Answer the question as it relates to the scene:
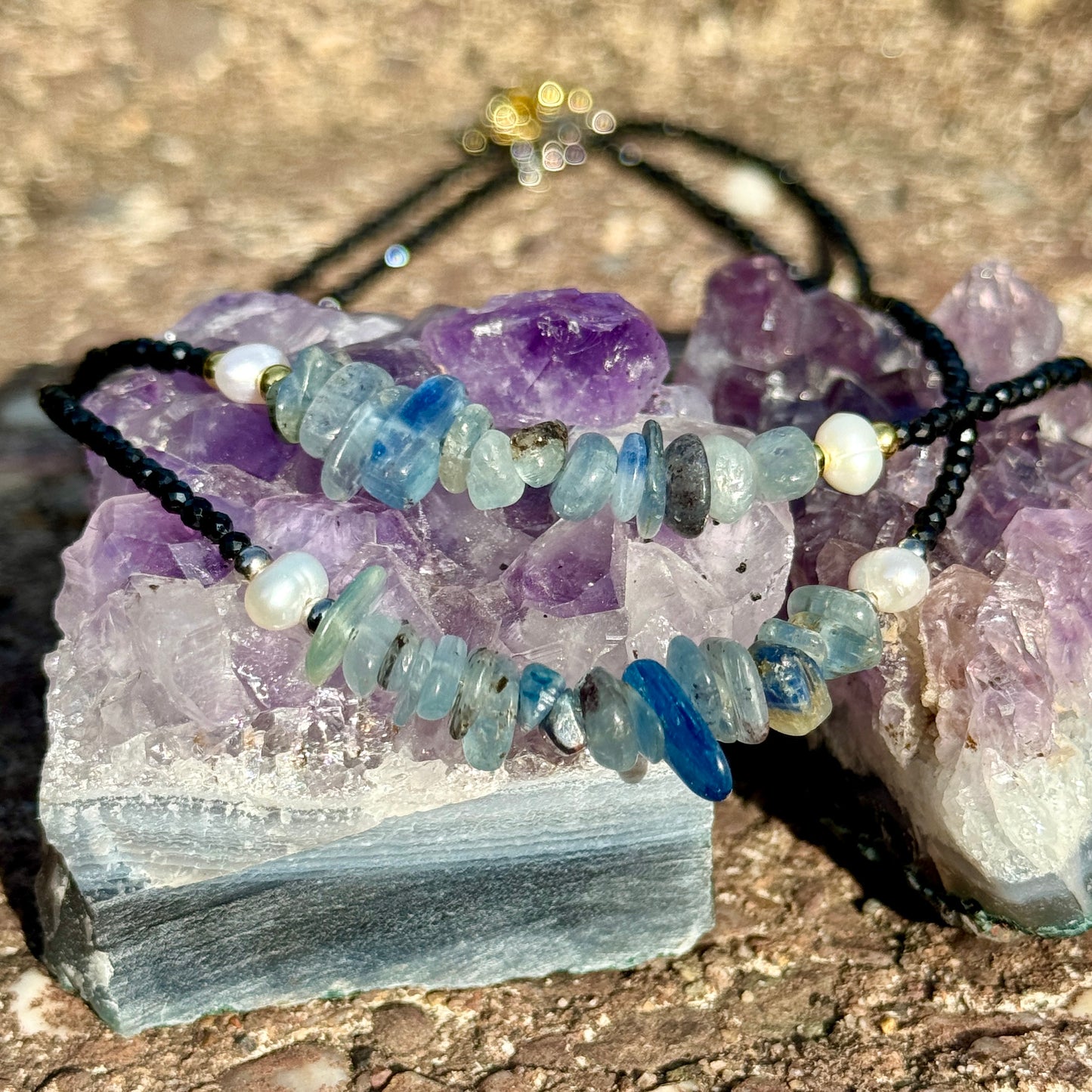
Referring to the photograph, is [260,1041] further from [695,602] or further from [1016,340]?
[1016,340]

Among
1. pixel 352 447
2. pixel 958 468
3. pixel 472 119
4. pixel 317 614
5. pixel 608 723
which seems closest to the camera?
pixel 608 723

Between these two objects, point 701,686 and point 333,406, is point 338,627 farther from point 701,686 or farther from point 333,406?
point 701,686

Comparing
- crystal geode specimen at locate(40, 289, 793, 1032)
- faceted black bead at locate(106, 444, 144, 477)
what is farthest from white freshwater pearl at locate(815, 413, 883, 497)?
faceted black bead at locate(106, 444, 144, 477)

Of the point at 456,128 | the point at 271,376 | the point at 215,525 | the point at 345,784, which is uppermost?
the point at 456,128

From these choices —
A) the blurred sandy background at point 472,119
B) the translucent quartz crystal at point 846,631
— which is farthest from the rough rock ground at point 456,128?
the translucent quartz crystal at point 846,631

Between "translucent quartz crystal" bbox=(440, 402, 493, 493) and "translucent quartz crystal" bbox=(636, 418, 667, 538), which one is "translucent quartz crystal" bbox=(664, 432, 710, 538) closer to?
"translucent quartz crystal" bbox=(636, 418, 667, 538)

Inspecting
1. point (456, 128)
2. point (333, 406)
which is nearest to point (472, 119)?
point (456, 128)

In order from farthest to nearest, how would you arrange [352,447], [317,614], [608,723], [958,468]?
1. [958,468]
2. [352,447]
3. [317,614]
4. [608,723]
